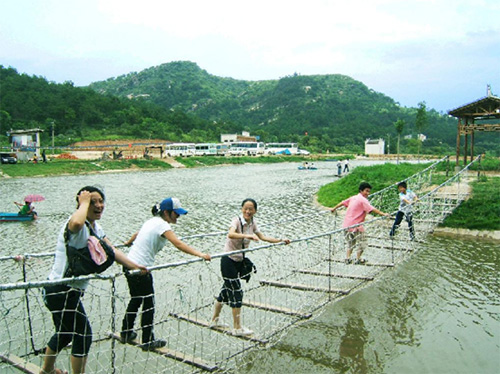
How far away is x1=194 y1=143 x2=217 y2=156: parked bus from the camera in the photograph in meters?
68.1

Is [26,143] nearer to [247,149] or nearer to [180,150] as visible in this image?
[180,150]

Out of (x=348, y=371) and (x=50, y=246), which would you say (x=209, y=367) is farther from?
(x=50, y=246)

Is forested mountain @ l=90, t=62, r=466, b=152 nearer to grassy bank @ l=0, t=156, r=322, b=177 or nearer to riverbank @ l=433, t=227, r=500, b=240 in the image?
grassy bank @ l=0, t=156, r=322, b=177

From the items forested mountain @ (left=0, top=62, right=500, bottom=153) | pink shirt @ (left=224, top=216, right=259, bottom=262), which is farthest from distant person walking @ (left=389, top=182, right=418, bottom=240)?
forested mountain @ (left=0, top=62, right=500, bottom=153)

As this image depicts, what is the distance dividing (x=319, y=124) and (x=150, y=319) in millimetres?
133519

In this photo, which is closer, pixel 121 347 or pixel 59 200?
pixel 121 347

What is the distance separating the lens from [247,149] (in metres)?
75.6

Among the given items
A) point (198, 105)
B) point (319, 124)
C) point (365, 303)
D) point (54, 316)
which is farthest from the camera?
point (198, 105)

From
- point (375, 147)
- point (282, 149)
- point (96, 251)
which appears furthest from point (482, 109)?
point (375, 147)

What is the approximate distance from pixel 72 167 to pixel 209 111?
382ft

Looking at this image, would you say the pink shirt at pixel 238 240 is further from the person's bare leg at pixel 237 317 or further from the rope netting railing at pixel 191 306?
the person's bare leg at pixel 237 317

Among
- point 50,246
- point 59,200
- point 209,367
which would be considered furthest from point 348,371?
point 59,200

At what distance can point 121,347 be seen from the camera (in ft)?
18.7

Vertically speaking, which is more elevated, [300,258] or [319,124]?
[319,124]
